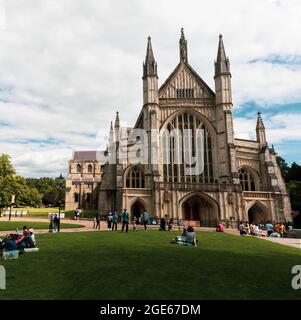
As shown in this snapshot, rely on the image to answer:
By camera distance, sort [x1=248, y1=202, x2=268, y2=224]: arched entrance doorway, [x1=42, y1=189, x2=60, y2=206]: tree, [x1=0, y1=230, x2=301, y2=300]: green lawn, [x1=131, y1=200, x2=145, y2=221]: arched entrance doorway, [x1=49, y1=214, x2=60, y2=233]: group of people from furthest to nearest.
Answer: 1. [x1=42, y1=189, x2=60, y2=206]: tree
2. [x1=248, y1=202, x2=268, y2=224]: arched entrance doorway
3. [x1=131, y1=200, x2=145, y2=221]: arched entrance doorway
4. [x1=49, y1=214, x2=60, y2=233]: group of people
5. [x1=0, y1=230, x2=301, y2=300]: green lawn

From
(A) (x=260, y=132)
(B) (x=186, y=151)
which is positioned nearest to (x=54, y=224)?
(B) (x=186, y=151)

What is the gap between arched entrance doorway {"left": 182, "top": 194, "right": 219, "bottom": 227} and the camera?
36375 mm

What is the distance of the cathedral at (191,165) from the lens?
1422 inches

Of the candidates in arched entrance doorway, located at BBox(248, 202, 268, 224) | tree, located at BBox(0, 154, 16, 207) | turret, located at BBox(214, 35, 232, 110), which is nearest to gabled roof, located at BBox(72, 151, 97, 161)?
tree, located at BBox(0, 154, 16, 207)

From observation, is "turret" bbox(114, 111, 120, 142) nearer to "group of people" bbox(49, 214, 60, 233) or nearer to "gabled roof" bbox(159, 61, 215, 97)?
"gabled roof" bbox(159, 61, 215, 97)

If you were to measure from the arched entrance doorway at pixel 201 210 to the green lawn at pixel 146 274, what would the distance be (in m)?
23.4

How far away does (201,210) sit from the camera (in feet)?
126

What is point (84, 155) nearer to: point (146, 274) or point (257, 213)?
point (257, 213)

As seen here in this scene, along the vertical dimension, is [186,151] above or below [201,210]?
above

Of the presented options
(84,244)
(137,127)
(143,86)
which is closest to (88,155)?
(137,127)

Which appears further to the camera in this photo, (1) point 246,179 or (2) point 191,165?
(1) point 246,179

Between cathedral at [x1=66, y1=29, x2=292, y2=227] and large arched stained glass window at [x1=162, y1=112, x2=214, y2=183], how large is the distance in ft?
0.44

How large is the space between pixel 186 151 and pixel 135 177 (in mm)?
7716

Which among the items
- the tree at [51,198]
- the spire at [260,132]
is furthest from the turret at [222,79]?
the tree at [51,198]
